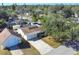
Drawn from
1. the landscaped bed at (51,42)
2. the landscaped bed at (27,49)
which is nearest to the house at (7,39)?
the landscaped bed at (27,49)

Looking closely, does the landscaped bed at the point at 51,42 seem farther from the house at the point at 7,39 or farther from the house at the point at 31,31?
the house at the point at 7,39

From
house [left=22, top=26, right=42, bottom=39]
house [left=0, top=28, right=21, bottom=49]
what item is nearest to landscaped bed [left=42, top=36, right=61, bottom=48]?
house [left=22, top=26, right=42, bottom=39]

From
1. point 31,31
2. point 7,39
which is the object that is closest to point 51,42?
point 31,31

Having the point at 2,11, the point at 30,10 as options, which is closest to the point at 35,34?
the point at 30,10

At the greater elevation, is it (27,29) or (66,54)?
(27,29)

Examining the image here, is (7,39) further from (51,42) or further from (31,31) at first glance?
(51,42)

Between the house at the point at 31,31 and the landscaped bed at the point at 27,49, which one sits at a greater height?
the house at the point at 31,31

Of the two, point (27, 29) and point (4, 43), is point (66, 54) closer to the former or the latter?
point (27, 29)
